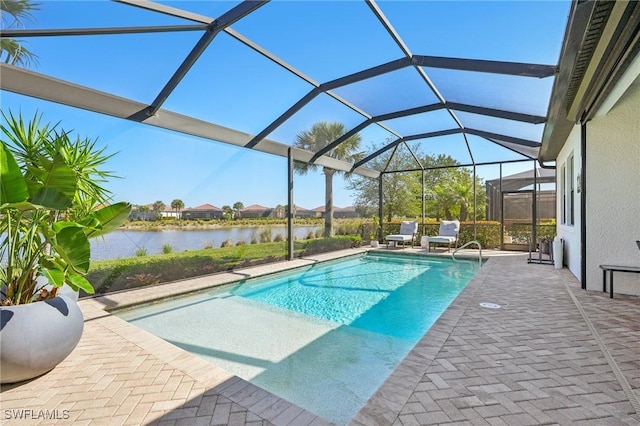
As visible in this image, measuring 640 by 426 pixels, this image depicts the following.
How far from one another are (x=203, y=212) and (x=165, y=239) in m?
1.20

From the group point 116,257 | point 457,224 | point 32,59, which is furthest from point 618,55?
point 457,224

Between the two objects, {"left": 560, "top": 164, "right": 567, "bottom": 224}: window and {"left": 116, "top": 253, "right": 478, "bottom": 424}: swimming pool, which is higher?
{"left": 560, "top": 164, "right": 567, "bottom": 224}: window

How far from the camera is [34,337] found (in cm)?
270

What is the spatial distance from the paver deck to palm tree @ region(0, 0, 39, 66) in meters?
3.99

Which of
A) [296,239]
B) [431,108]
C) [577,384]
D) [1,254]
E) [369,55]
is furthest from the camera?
[296,239]

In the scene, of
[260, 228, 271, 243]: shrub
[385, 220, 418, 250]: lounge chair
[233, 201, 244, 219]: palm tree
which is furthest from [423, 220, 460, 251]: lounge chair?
[233, 201, 244, 219]: palm tree

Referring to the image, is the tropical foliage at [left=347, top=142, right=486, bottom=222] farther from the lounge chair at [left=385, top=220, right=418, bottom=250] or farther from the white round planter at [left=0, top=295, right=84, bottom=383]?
the white round planter at [left=0, top=295, right=84, bottom=383]

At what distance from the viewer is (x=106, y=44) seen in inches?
187

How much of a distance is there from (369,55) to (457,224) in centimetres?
836

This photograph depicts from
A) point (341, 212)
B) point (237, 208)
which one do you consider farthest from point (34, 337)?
point (341, 212)

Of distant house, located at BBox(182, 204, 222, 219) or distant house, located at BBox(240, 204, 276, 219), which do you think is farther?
distant house, located at BBox(240, 204, 276, 219)

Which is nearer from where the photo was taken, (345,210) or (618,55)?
(618,55)

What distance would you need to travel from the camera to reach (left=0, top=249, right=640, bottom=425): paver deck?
229 centimetres

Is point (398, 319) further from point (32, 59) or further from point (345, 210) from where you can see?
point (345, 210)
